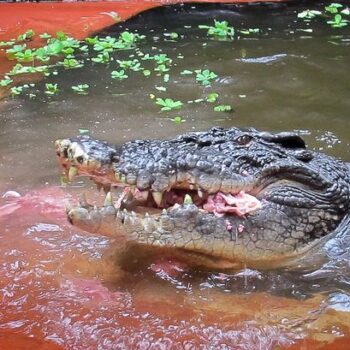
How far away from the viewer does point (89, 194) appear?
485 centimetres

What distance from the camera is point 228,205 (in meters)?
3.60

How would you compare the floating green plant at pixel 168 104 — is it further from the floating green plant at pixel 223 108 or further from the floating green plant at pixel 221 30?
the floating green plant at pixel 221 30

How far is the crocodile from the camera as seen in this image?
342 cm

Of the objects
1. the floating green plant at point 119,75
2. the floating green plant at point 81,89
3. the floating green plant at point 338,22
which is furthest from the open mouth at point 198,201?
the floating green plant at point 338,22

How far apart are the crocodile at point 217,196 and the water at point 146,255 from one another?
0.19 meters

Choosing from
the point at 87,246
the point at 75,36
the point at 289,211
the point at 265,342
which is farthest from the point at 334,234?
the point at 75,36

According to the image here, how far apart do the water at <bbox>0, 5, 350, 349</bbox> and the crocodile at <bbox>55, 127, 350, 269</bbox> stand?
0.19 meters

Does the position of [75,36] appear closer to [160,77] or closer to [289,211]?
[160,77]

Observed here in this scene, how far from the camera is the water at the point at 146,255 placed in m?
3.19

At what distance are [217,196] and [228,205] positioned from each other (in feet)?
0.27

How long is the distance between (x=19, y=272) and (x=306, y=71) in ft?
17.6

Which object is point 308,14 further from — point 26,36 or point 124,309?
point 124,309

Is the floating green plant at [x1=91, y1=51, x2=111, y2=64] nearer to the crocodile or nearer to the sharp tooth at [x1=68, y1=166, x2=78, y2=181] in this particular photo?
the crocodile

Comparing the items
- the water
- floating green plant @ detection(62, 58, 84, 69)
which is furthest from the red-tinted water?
floating green plant @ detection(62, 58, 84, 69)
